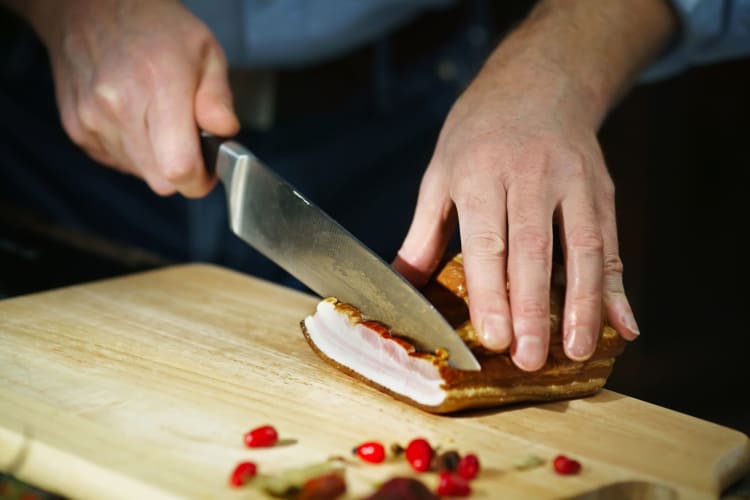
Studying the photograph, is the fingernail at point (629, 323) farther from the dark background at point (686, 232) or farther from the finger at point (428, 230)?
the dark background at point (686, 232)

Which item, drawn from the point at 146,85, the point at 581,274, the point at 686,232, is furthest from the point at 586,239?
the point at 686,232

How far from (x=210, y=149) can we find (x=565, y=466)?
4.59 feet

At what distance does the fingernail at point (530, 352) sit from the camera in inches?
76.1

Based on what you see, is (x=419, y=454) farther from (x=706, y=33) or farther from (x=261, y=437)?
(x=706, y=33)

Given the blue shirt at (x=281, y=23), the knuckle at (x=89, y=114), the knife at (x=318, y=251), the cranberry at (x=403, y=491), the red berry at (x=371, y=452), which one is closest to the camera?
the cranberry at (x=403, y=491)

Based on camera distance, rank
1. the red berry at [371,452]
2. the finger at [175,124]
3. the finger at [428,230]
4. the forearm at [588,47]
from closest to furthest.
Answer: the red berry at [371,452], the finger at [428,230], the forearm at [588,47], the finger at [175,124]

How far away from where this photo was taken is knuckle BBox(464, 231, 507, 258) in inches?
79.7

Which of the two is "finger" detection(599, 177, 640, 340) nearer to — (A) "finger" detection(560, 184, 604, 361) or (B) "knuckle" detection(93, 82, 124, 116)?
(A) "finger" detection(560, 184, 604, 361)

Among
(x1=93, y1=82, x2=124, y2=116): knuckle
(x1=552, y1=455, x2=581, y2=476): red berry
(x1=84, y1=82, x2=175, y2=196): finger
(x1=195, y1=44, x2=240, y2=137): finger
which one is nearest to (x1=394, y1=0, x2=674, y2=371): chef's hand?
(x1=552, y1=455, x2=581, y2=476): red berry

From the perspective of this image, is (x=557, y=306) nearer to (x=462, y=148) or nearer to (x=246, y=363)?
(x=462, y=148)

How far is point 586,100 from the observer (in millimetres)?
2428

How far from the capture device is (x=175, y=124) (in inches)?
101

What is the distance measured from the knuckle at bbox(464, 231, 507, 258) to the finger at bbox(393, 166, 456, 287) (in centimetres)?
22

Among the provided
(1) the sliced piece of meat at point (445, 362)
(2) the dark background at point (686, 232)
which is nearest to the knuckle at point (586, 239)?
(1) the sliced piece of meat at point (445, 362)
